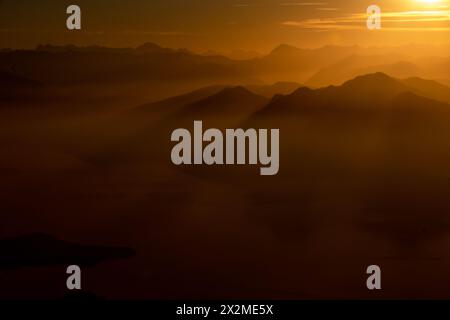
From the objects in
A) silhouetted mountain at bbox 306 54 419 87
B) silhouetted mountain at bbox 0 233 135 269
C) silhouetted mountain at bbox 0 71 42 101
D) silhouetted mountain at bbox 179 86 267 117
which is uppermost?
silhouetted mountain at bbox 306 54 419 87

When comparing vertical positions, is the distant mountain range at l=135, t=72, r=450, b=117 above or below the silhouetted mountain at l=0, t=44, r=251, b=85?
below

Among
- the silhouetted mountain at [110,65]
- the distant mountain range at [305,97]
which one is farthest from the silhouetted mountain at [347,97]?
the silhouetted mountain at [110,65]

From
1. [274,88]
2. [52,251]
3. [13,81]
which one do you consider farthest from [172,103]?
[52,251]

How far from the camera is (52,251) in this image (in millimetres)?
3887

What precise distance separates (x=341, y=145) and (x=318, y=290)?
22.8 inches

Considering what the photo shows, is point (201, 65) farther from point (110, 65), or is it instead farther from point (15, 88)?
point (15, 88)

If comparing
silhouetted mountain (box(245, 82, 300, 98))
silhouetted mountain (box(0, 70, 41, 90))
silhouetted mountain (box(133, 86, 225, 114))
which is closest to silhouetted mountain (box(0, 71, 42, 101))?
silhouetted mountain (box(0, 70, 41, 90))

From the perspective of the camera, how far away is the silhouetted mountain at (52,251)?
12.7ft

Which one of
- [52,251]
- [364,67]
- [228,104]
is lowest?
[52,251]

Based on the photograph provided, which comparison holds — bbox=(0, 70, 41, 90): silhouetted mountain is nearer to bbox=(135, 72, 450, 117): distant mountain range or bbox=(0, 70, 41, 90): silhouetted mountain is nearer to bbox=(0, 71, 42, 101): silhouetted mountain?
bbox=(0, 71, 42, 101): silhouetted mountain

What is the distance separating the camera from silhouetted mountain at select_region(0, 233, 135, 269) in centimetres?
388

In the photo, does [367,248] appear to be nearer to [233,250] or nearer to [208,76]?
[233,250]

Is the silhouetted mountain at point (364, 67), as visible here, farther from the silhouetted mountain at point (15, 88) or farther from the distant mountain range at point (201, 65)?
the silhouetted mountain at point (15, 88)

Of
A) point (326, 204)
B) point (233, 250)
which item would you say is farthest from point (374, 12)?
point (233, 250)
